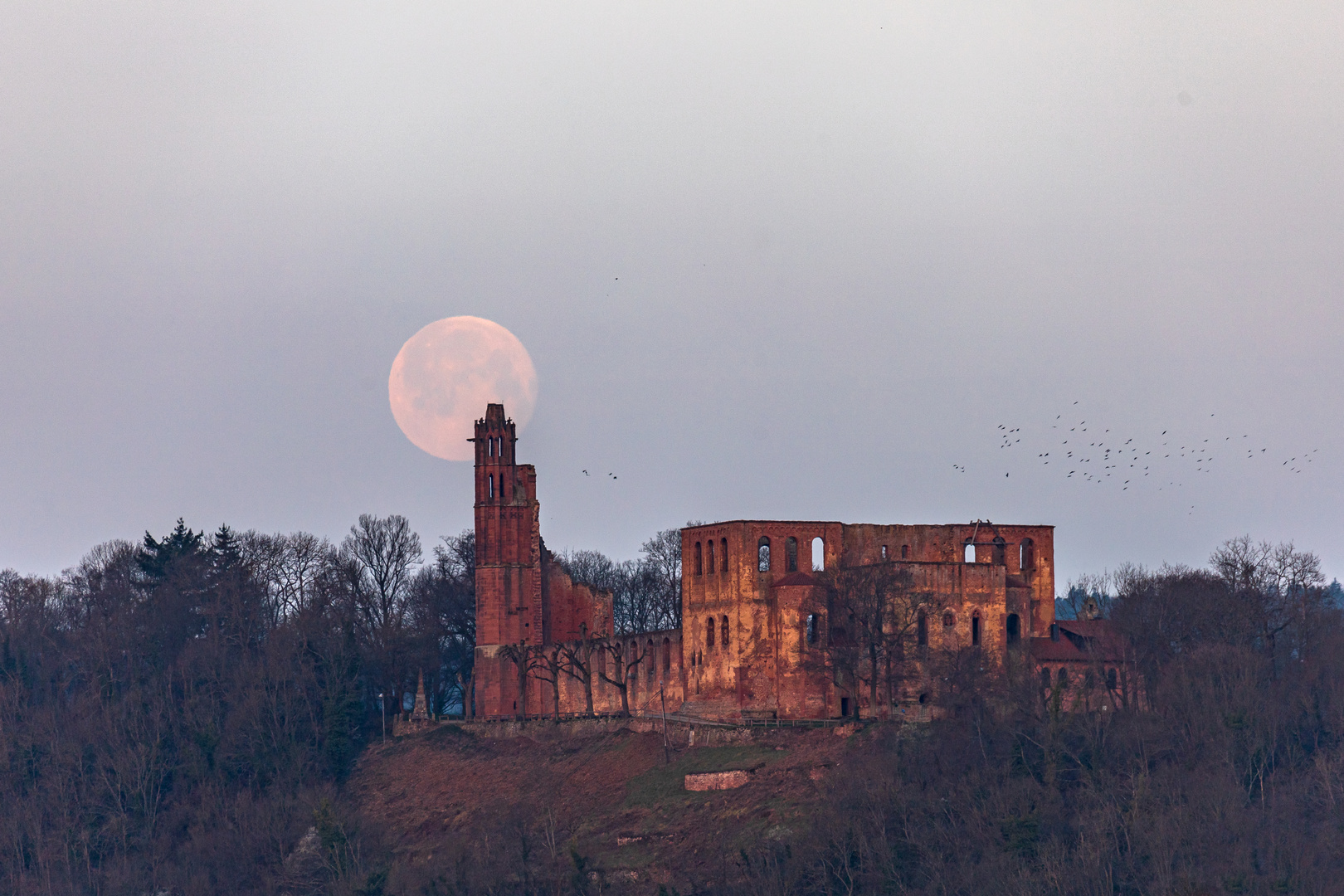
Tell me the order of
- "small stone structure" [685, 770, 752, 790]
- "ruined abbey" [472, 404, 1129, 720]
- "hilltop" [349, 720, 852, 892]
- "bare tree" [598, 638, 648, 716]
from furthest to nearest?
"bare tree" [598, 638, 648, 716]
"ruined abbey" [472, 404, 1129, 720]
"small stone structure" [685, 770, 752, 790]
"hilltop" [349, 720, 852, 892]

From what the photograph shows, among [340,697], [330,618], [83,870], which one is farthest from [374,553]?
[83,870]

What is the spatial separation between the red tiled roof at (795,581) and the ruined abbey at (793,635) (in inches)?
3.4

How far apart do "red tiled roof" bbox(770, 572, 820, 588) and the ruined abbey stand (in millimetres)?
86

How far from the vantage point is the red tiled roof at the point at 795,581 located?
3219 inches

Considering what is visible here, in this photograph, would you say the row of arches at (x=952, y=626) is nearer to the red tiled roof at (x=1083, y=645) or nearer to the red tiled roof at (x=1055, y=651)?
the red tiled roof at (x=1055, y=651)

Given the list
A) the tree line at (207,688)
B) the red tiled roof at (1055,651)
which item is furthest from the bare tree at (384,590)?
the red tiled roof at (1055,651)

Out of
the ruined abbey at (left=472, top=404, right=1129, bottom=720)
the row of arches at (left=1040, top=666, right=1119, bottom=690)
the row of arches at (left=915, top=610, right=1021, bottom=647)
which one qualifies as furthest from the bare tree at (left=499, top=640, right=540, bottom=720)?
the row of arches at (left=1040, top=666, right=1119, bottom=690)

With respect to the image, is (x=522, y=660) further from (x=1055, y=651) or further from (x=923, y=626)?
(x=1055, y=651)

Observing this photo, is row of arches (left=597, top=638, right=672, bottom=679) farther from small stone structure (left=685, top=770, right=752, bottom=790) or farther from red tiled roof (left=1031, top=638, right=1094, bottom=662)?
red tiled roof (left=1031, top=638, right=1094, bottom=662)

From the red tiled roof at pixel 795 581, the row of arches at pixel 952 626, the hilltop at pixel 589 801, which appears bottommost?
the hilltop at pixel 589 801

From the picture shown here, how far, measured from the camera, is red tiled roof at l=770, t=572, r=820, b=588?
3219 inches

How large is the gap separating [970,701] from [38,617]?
54663 millimetres

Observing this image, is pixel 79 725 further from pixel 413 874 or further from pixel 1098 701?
pixel 1098 701

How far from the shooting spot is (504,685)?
94938 mm
